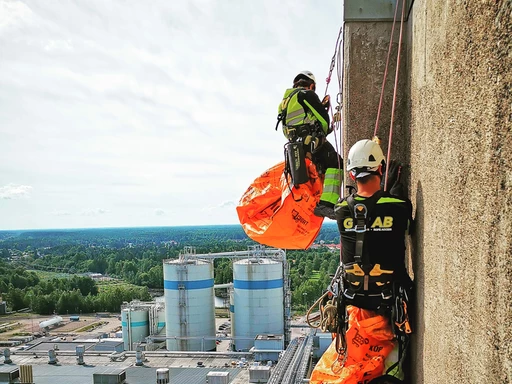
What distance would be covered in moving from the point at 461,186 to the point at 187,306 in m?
26.9

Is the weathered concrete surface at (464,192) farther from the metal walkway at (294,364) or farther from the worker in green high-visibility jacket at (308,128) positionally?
the metal walkway at (294,364)

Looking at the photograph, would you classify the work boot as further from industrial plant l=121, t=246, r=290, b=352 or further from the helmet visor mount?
industrial plant l=121, t=246, r=290, b=352

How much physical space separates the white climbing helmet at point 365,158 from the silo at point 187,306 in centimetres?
2526

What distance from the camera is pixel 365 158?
11.3 ft

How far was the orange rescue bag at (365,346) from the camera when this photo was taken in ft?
11.0

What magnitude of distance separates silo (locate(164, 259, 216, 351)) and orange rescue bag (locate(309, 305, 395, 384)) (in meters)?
25.0

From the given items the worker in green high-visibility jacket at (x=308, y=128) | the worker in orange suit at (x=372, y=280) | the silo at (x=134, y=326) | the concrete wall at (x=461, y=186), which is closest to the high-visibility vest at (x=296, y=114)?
the worker in green high-visibility jacket at (x=308, y=128)

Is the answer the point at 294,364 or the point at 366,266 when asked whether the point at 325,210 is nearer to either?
the point at 366,266

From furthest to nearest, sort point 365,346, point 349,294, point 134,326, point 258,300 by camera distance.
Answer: point 134,326 < point 258,300 < point 349,294 < point 365,346

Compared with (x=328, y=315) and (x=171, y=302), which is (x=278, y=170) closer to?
(x=328, y=315)

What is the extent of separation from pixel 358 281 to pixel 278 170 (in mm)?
3179

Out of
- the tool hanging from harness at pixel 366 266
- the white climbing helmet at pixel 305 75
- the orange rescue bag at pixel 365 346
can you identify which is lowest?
the orange rescue bag at pixel 365 346

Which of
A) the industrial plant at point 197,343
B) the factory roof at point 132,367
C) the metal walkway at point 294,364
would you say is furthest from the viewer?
the factory roof at point 132,367

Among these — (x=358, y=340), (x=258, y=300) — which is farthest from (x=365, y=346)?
(x=258, y=300)
